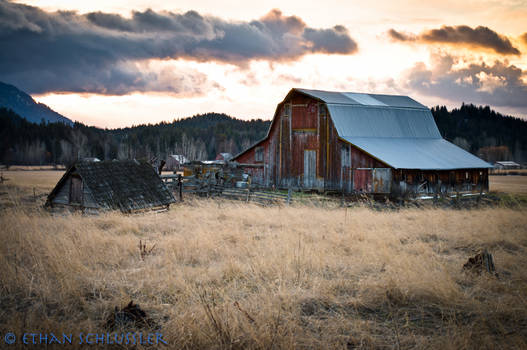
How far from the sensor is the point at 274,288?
480 centimetres

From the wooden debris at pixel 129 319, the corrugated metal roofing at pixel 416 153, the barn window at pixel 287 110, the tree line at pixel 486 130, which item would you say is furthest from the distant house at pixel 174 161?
the wooden debris at pixel 129 319

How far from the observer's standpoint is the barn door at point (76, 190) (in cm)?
1360

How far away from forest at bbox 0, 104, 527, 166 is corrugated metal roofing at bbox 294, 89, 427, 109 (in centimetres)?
6290

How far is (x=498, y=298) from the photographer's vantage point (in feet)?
15.1

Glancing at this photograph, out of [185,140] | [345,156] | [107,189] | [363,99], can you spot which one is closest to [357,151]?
[345,156]

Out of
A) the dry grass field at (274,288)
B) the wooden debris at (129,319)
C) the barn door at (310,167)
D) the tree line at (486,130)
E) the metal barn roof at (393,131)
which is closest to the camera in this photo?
the dry grass field at (274,288)

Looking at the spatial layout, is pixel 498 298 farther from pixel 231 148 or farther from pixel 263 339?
pixel 231 148

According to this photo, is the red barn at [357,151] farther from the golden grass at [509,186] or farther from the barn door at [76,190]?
the barn door at [76,190]

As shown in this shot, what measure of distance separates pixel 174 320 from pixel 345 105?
76.1ft

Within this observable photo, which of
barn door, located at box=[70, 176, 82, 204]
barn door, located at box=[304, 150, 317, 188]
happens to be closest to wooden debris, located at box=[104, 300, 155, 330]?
barn door, located at box=[70, 176, 82, 204]

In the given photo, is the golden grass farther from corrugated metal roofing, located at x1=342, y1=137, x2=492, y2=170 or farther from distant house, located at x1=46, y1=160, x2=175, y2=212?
distant house, located at x1=46, y1=160, x2=175, y2=212

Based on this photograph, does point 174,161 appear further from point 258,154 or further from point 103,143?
point 258,154

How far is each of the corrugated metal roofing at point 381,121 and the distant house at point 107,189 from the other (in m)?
13.4

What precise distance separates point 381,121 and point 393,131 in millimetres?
1152
